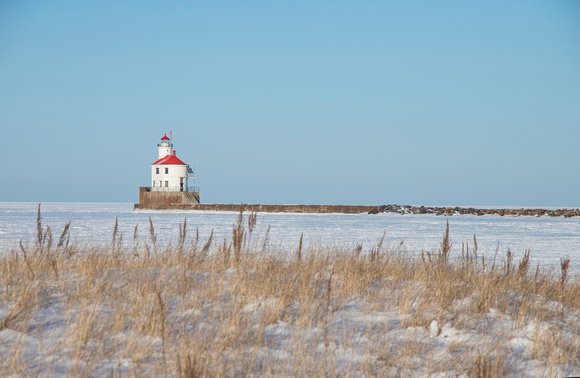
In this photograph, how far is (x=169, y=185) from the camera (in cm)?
5300

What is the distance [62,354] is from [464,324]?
330cm

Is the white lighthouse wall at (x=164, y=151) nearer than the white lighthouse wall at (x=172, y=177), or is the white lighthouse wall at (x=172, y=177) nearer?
the white lighthouse wall at (x=172, y=177)

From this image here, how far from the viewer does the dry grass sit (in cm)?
305

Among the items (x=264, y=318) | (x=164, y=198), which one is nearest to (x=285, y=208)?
(x=164, y=198)

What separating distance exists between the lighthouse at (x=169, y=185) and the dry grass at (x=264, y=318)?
4792 cm

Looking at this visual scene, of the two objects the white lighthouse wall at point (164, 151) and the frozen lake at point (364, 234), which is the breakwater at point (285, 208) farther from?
the frozen lake at point (364, 234)

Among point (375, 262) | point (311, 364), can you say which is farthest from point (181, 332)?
point (375, 262)

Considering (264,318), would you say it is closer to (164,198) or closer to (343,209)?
(343,209)

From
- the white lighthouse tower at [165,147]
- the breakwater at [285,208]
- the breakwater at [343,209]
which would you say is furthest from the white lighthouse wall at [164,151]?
the breakwater at [285,208]

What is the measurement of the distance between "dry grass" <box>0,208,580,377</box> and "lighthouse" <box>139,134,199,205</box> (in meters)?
47.9

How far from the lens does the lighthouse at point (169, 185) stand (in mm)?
52312

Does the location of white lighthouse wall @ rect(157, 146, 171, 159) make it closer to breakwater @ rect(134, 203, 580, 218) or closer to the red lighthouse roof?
the red lighthouse roof

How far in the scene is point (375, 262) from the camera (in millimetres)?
5977

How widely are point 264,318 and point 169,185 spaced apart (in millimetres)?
51219
